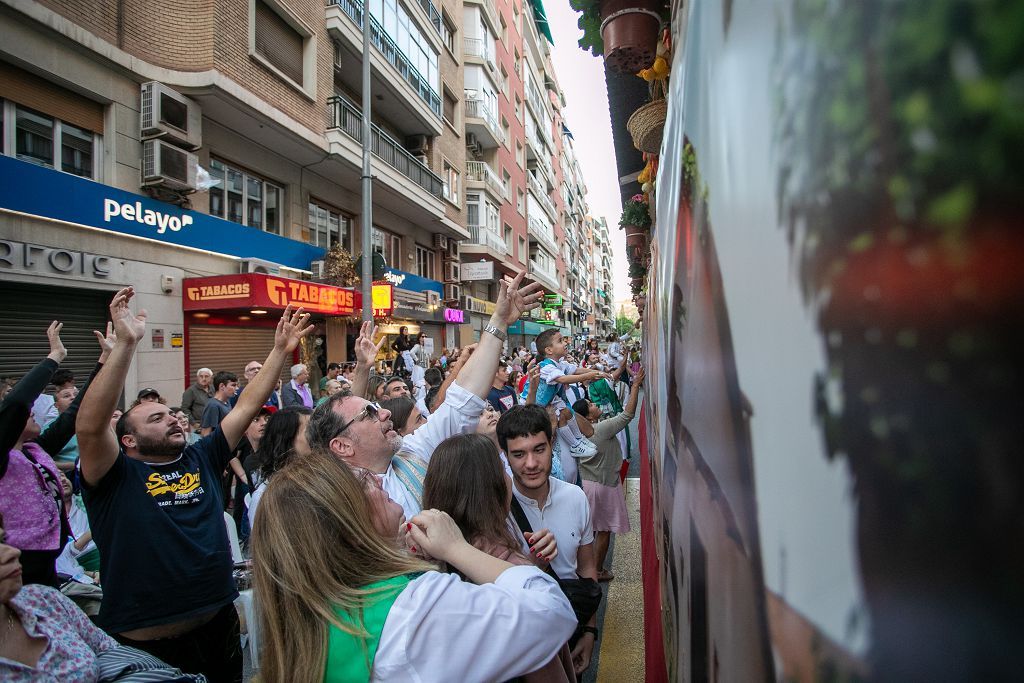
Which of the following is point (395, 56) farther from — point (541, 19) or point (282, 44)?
point (541, 19)

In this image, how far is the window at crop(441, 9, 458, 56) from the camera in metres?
22.7

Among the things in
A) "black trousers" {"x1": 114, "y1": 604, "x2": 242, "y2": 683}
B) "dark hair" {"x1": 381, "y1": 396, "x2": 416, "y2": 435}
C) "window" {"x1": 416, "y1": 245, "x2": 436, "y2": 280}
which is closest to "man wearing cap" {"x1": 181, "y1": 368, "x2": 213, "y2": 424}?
"dark hair" {"x1": 381, "y1": 396, "x2": 416, "y2": 435}

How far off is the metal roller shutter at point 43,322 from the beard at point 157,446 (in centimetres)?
748

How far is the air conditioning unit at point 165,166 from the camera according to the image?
9.85 metres

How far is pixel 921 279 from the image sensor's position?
47 cm

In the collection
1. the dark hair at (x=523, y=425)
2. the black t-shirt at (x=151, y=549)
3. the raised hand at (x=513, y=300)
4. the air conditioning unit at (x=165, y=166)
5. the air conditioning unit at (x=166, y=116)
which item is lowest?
the black t-shirt at (x=151, y=549)

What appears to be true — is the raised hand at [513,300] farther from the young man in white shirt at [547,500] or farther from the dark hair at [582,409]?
the dark hair at [582,409]

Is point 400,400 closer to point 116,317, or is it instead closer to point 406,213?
point 116,317

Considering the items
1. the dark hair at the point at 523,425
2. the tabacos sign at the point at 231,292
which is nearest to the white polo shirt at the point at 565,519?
the dark hair at the point at 523,425

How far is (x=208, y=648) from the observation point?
8.63 feet

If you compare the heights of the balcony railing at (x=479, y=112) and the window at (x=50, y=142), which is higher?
the balcony railing at (x=479, y=112)

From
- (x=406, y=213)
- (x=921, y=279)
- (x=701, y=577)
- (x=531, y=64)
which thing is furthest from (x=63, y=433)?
(x=531, y=64)

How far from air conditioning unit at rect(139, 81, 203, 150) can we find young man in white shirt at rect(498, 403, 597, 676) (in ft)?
33.3

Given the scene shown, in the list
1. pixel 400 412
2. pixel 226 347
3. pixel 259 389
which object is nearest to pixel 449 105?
pixel 226 347
